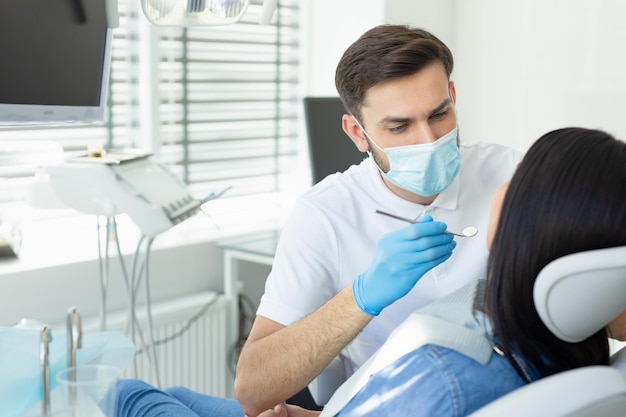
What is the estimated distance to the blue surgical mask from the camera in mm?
1653

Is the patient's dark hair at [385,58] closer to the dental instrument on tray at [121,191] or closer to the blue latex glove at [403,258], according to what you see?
the blue latex glove at [403,258]

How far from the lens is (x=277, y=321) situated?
63.7 inches

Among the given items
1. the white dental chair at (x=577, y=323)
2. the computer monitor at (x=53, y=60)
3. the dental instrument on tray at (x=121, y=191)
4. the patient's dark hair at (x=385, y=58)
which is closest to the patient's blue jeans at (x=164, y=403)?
the dental instrument on tray at (x=121, y=191)

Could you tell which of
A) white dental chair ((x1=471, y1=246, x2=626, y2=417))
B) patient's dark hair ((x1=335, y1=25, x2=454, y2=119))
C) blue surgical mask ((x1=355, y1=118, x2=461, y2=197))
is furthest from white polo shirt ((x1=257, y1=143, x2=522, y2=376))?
white dental chair ((x1=471, y1=246, x2=626, y2=417))

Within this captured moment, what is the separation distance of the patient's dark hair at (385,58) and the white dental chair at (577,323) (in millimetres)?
816

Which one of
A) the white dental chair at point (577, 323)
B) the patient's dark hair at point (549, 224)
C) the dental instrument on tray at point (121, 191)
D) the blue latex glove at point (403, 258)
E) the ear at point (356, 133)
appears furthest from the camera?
the dental instrument on tray at point (121, 191)

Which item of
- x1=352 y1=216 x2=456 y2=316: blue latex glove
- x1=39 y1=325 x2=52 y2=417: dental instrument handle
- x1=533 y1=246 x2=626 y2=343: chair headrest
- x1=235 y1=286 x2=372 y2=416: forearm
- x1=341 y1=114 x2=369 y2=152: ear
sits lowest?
x1=235 y1=286 x2=372 y2=416: forearm

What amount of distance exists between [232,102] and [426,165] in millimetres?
1662

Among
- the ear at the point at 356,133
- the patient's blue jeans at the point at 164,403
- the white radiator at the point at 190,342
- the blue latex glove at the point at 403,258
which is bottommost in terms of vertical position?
the white radiator at the point at 190,342

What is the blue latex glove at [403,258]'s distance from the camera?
1.35 m

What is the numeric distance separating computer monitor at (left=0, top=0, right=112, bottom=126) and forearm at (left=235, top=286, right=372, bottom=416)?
0.63m

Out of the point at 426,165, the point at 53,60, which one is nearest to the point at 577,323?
the point at 426,165

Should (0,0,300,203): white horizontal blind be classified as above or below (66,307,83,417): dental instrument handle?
above

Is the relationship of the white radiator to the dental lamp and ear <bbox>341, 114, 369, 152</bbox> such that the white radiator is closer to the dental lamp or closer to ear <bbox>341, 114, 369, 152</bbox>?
ear <bbox>341, 114, 369, 152</bbox>
